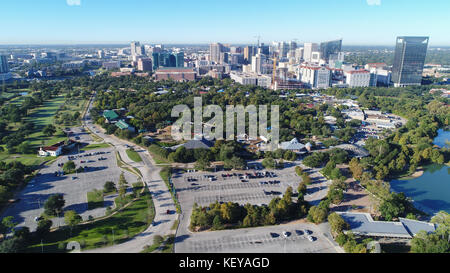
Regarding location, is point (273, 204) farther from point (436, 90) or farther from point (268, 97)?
point (436, 90)

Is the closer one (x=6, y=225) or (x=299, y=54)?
(x=6, y=225)

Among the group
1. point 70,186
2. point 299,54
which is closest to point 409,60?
point 299,54

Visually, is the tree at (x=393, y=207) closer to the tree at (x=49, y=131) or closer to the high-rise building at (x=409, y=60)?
the tree at (x=49, y=131)

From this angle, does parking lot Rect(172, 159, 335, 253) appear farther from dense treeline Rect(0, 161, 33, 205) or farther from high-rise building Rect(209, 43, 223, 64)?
high-rise building Rect(209, 43, 223, 64)

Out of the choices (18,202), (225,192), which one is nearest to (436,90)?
(225,192)

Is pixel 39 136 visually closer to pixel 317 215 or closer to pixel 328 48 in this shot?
pixel 317 215
